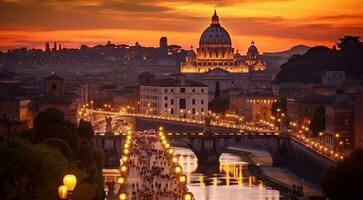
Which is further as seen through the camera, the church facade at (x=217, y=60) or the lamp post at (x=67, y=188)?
the church facade at (x=217, y=60)

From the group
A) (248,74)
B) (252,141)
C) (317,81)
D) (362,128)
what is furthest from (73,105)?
(248,74)

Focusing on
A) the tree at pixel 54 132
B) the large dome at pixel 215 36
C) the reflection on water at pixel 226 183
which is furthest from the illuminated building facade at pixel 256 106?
the large dome at pixel 215 36

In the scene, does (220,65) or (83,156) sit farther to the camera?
(220,65)

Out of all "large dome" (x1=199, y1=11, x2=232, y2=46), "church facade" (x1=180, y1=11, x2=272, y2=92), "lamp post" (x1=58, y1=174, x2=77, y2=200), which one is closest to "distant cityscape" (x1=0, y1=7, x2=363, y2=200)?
"lamp post" (x1=58, y1=174, x2=77, y2=200)

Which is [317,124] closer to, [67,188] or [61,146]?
[61,146]

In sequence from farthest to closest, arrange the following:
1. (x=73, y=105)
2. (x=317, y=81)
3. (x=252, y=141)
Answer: (x=317, y=81)
(x=73, y=105)
(x=252, y=141)

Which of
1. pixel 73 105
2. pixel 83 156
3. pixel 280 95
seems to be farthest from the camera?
pixel 280 95

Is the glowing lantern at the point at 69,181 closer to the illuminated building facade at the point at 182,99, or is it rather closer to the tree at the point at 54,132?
the tree at the point at 54,132

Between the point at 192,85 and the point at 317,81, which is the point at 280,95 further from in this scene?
the point at 317,81
